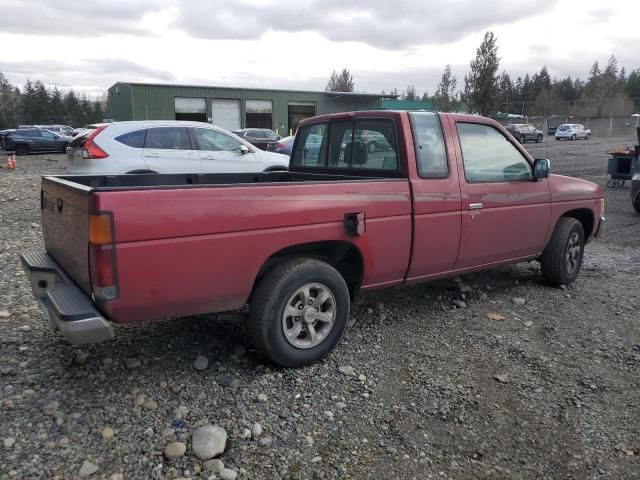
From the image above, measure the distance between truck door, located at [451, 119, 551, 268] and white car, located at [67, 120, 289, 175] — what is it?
550cm

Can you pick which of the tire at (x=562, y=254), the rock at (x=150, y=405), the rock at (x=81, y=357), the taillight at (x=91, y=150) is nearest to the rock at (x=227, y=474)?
the rock at (x=150, y=405)

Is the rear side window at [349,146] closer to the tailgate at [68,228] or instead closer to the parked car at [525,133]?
the tailgate at [68,228]

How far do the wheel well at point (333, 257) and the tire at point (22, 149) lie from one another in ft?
105

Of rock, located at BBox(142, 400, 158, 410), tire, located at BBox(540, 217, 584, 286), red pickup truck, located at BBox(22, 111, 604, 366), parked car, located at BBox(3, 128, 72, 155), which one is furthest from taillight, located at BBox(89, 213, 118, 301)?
parked car, located at BBox(3, 128, 72, 155)

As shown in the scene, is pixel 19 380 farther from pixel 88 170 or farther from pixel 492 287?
pixel 88 170

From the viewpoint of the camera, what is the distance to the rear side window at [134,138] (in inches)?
363

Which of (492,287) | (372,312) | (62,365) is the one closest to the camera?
(62,365)

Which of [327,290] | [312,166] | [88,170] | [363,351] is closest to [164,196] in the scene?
[327,290]

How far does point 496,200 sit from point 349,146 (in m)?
1.42

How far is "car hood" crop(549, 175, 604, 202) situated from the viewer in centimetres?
526

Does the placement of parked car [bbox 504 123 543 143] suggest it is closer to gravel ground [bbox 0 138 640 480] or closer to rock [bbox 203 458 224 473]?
gravel ground [bbox 0 138 640 480]

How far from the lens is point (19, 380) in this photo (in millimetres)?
3328

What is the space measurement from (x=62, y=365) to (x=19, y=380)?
0.27m

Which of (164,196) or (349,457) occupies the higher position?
(164,196)
